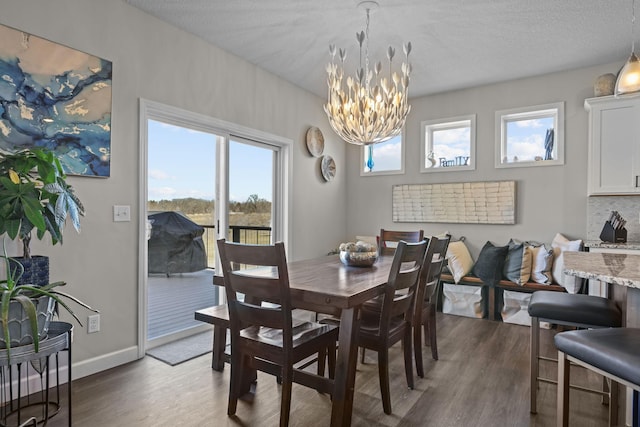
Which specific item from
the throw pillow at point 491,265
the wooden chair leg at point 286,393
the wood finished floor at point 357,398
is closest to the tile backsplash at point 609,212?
the throw pillow at point 491,265

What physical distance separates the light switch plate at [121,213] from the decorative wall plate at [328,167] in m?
2.76

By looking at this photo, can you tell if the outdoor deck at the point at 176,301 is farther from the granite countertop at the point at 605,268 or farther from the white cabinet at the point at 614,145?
the white cabinet at the point at 614,145

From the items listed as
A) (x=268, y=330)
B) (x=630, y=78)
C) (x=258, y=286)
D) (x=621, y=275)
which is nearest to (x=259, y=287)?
(x=258, y=286)

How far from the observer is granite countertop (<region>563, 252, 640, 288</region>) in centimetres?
139

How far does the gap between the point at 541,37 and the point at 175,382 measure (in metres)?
4.12

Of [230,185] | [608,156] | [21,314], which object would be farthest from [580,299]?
[230,185]

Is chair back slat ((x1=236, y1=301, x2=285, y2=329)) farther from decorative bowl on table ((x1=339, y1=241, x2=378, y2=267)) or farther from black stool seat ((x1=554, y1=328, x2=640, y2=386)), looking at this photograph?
black stool seat ((x1=554, y1=328, x2=640, y2=386))

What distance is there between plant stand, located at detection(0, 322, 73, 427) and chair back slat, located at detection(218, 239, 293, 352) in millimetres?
823

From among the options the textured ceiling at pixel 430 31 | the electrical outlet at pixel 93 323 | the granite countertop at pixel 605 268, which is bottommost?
the electrical outlet at pixel 93 323

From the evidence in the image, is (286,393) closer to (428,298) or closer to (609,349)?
(609,349)

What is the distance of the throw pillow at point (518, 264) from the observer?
12.7ft

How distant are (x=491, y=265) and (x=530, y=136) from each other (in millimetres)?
1702

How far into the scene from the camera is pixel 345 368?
6.04 feet

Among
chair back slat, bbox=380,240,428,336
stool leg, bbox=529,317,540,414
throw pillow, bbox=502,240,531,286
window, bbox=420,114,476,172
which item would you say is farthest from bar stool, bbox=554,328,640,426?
window, bbox=420,114,476,172
